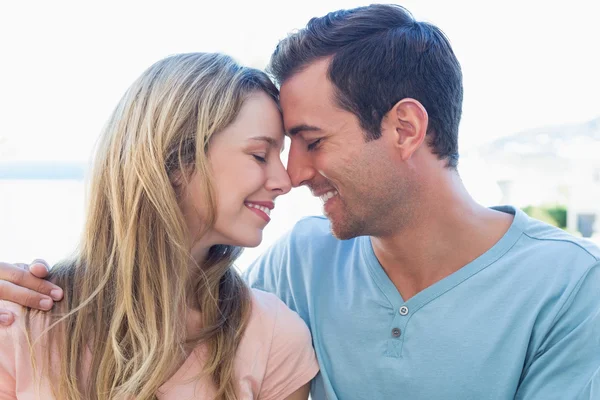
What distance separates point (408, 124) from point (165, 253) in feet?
2.04

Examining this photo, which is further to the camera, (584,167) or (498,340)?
(584,167)

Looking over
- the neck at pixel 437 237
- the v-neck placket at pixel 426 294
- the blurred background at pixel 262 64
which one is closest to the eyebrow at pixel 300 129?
the neck at pixel 437 237

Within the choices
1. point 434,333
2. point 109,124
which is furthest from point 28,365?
point 434,333

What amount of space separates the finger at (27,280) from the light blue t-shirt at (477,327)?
21.8 inches

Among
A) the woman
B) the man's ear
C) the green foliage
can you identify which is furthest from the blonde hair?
the green foliage

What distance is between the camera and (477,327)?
1.35 meters

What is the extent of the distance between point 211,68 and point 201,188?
9.8 inches

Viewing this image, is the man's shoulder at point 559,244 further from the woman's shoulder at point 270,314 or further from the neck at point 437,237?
the woman's shoulder at point 270,314

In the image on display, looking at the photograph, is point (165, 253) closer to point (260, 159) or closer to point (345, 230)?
point (260, 159)

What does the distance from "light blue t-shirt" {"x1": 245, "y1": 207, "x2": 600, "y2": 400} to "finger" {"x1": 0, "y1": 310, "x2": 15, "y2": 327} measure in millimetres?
627

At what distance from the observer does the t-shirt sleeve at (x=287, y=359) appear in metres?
1.37

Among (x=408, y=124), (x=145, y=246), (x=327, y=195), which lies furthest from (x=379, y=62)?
(x=145, y=246)

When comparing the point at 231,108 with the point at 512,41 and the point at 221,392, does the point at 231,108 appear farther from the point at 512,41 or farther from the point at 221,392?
the point at 512,41

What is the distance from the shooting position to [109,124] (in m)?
1.35
